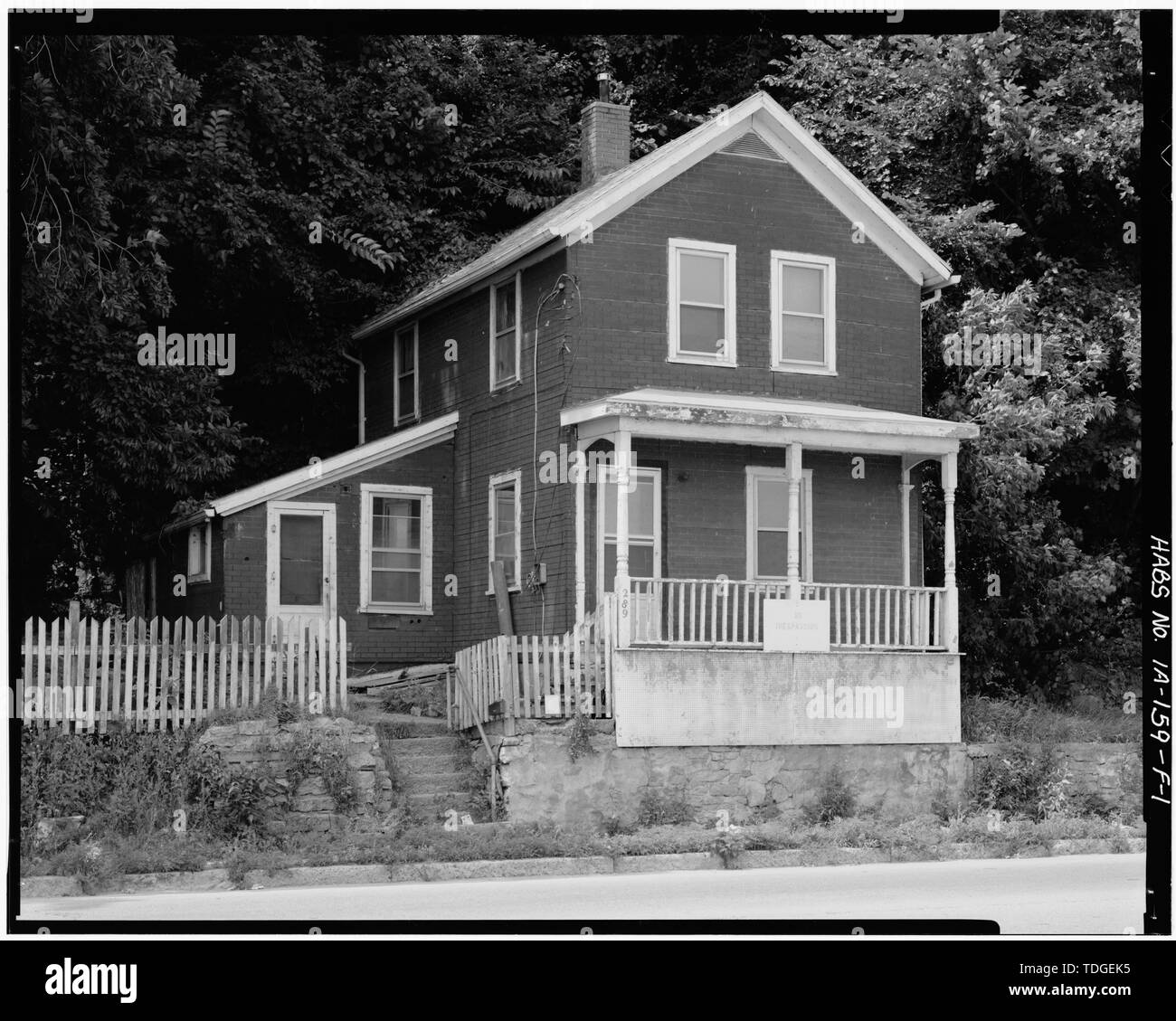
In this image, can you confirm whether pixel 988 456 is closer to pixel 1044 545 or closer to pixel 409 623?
pixel 1044 545

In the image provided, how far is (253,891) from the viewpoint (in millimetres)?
13859

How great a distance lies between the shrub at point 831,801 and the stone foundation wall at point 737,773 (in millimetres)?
84

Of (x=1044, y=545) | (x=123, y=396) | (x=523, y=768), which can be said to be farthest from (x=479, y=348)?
(x=1044, y=545)

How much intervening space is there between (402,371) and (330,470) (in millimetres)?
3211

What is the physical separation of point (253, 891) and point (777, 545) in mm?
10347

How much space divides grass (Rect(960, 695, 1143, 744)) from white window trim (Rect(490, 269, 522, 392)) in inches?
285

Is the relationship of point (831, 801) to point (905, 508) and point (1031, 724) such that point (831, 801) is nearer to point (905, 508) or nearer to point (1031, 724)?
point (1031, 724)

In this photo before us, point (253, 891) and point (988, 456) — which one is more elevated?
point (988, 456)

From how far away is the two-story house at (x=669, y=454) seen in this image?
807 inches

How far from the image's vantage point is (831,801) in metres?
19.1

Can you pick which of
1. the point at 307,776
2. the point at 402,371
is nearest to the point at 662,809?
the point at 307,776
